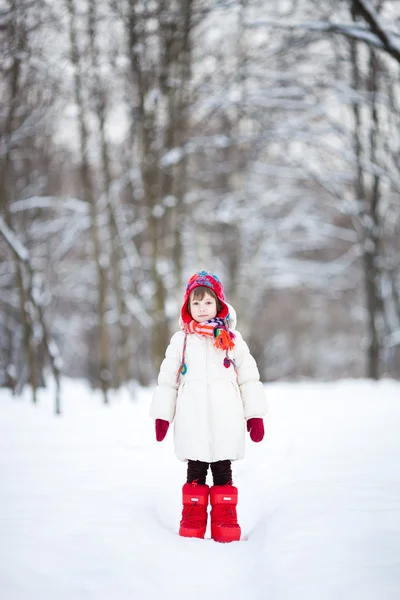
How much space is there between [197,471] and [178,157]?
5.42 meters

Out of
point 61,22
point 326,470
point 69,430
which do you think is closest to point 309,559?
point 326,470

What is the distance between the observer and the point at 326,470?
3086mm

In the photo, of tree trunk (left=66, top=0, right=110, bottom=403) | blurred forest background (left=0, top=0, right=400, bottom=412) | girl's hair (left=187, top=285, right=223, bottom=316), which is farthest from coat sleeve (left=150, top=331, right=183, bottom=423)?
tree trunk (left=66, top=0, right=110, bottom=403)

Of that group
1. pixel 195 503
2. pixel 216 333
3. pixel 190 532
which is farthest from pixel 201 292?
pixel 190 532

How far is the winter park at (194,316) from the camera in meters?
2.06

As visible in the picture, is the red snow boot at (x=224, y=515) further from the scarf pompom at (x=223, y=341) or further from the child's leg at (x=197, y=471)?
the scarf pompom at (x=223, y=341)

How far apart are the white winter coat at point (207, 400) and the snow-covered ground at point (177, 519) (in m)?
0.43

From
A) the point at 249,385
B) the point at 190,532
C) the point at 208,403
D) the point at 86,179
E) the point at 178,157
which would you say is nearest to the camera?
the point at 190,532

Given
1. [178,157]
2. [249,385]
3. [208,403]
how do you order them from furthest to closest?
1. [178,157]
2. [249,385]
3. [208,403]

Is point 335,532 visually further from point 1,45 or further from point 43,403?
point 1,45

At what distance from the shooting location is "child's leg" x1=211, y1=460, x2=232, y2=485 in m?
2.46

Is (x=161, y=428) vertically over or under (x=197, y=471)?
over

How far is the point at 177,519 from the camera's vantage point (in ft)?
8.46

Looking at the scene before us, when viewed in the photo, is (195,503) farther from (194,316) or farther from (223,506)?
(194,316)
